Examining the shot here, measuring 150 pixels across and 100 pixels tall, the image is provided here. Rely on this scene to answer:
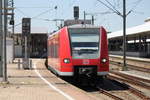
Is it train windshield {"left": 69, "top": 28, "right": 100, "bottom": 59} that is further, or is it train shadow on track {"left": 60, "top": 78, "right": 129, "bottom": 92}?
train shadow on track {"left": 60, "top": 78, "right": 129, "bottom": 92}

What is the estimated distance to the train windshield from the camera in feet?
60.0

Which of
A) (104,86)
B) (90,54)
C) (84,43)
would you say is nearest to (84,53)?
(90,54)

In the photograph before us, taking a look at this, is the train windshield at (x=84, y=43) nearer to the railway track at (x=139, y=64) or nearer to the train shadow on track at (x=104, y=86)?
the train shadow on track at (x=104, y=86)

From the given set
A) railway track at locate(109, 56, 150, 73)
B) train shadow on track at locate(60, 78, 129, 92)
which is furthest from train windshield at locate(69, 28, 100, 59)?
Result: railway track at locate(109, 56, 150, 73)

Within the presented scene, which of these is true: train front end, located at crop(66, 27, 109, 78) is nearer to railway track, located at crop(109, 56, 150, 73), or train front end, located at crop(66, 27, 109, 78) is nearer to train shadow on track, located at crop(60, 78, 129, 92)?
train shadow on track, located at crop(60, 78, 129, 92)

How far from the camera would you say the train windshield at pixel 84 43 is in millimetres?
18297

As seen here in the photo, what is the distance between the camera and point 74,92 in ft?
51.2

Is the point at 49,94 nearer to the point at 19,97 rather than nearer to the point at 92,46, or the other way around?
the point at 19,97

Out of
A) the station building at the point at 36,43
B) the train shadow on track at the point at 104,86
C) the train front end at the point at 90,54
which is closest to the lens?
the train front end at the point at 90,54

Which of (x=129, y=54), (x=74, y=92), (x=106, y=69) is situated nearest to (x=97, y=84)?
(x=106, y=69)


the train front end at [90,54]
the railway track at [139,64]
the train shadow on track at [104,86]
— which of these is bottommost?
the train shadow on track at [104,86]

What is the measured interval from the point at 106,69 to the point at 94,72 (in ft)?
1.79

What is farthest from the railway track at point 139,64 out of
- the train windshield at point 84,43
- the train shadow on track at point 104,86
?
the train windshield at point 84,43

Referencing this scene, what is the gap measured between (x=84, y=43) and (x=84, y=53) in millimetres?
487
